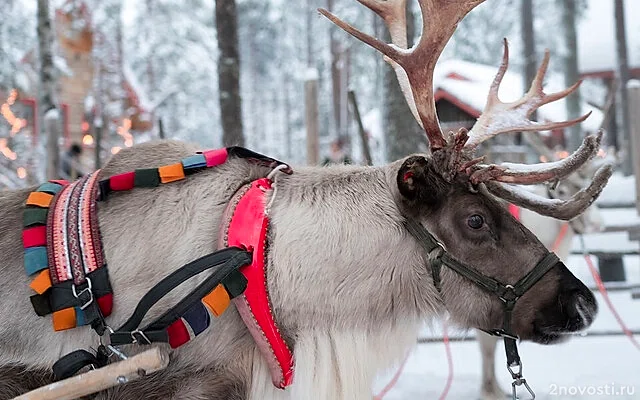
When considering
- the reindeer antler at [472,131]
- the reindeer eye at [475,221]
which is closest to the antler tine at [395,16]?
the reindeer antler at [472,131]

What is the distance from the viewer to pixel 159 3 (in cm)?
3116

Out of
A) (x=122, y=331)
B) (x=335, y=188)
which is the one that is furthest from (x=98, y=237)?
(x=335, y=188)

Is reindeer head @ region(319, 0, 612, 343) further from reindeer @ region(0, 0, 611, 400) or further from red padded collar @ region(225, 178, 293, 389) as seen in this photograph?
red padded collar @ region(225, 178, 293, 389)

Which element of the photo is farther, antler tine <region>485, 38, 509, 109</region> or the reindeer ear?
antler tine <region>485, 38, 509, 109</region>

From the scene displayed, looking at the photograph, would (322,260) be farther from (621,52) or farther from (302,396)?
(621,52)

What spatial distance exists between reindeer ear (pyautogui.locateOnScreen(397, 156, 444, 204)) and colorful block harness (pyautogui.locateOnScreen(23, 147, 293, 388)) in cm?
50

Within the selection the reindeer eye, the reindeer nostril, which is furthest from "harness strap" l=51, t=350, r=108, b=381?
the reindeer nostril

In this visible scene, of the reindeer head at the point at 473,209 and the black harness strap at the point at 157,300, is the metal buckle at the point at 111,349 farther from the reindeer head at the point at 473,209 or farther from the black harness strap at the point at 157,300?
the reindeer head at the point at 473,209

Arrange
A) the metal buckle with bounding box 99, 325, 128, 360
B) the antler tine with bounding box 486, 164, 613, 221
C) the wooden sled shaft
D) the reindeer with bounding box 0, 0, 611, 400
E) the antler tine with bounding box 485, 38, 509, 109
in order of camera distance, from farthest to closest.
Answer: the antler tine with bounding box 485, 38, 509, 109, the antler tine with bounding box 486, 164, 613, 221, the reindeer with bounding box 0, 0, 611, 400, the metal buckle with bounding box 99, 325, 128, 360, the wooden sled shaft

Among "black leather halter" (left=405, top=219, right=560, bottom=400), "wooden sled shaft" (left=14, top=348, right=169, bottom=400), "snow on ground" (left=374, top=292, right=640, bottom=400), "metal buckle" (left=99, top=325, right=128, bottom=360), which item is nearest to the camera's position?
"wooden sled shaft" (left=14, top=348, right=169, bottom=400)

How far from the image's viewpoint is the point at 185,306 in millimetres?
1987

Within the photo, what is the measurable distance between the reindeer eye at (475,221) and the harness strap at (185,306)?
0.85 meters

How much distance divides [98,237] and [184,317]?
0.40 m

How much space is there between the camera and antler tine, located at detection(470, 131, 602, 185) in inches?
91.0
